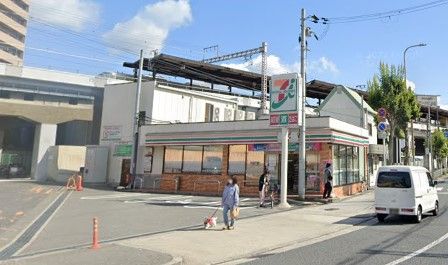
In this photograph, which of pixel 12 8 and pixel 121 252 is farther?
pixel 12 8

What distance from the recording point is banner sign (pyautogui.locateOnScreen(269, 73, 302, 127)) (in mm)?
22500

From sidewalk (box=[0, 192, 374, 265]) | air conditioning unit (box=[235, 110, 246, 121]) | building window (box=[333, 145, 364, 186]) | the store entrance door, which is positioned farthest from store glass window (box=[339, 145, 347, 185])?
air conditioning unit (box=[235, 110, 246, 121])

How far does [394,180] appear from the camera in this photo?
17094 mm

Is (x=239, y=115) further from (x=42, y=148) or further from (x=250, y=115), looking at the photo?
(x=42, y=148)

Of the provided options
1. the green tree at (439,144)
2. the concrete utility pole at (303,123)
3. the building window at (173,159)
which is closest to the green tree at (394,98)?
the concrete utility pole at (303,123)

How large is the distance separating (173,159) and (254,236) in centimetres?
1932

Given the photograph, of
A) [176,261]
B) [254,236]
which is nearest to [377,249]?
[254,236]

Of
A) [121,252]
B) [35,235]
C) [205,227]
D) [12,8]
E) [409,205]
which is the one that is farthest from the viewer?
[12,8]

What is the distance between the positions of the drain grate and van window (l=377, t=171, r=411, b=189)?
38.9 ft

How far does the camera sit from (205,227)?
49.4 feet

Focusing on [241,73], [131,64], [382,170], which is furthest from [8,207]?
[241,73]

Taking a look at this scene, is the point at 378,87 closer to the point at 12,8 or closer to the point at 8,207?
the point at 8,207

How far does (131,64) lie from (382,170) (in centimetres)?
4691

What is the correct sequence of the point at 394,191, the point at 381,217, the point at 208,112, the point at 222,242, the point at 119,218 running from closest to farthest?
the point at 222,242, the point at 394,191, the point at 381,217, the point at 119,218, the point at 208,112
